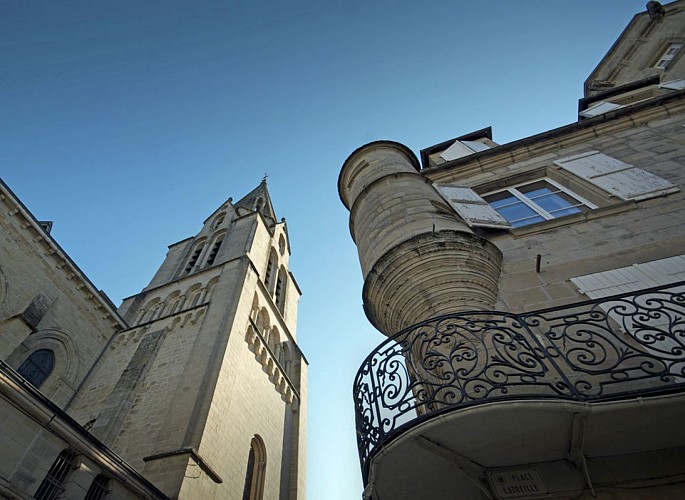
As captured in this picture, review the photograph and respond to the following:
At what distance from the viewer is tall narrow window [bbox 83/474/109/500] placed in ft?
19.6

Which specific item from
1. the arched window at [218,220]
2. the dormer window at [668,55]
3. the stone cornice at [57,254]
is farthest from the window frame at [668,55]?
the arched window at [218,220]

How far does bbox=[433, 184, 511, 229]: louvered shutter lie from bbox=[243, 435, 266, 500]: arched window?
9.70m

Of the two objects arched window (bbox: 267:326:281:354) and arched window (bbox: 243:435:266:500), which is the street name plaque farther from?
arched window (bbox: 267:326:281:354)

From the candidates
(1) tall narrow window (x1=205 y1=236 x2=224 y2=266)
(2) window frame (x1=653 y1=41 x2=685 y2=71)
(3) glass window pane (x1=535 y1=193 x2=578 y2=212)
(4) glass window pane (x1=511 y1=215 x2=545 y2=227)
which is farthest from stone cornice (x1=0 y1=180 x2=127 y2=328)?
(2) window frame (x1=653 y1=41 x2=685 y2=71)

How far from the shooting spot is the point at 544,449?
9.95 ft

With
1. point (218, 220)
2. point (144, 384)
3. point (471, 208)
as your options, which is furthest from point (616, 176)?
point (218, 220)

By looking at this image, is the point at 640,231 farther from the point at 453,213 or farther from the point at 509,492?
the point at 509,492

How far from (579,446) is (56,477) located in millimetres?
6816

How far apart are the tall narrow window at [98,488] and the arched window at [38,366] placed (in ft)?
24.3

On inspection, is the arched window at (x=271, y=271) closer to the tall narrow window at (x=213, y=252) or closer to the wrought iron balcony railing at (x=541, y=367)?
the tall narrow window at (x=213, y=252)

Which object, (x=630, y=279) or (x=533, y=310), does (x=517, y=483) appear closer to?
(x=533, y=310)

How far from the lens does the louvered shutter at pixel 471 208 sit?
594cm

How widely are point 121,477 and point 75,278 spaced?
1091cm

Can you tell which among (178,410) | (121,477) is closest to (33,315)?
(178,410)
